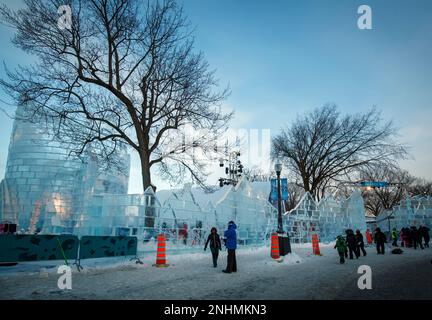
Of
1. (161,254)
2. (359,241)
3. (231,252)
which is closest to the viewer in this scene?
(231,252)

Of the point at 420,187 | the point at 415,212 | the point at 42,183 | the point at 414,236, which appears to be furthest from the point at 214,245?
the point at 420,187

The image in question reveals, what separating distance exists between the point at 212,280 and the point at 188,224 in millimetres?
8173

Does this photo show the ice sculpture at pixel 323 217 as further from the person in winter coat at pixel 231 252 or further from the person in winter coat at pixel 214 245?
the person in winter coat at pixel 231 252

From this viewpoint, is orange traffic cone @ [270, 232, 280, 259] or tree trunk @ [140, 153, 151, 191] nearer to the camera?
orange traffic cone @ [270, 232, 280, 259]

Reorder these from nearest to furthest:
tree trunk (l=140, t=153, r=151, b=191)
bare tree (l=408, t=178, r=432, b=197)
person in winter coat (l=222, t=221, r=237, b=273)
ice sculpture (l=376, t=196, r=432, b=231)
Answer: person in winter coat (l=222, t=221, r=237, b=273) < tree trunk (l=140, t=153, r=151, b=191) < ice sculpture (l=376, t=196, r=432, b=231) < bare tree (l=408, t=178, r=432, b=197)

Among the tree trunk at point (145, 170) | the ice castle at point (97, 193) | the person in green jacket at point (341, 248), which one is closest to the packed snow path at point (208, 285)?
the person in green jacket at point (341, 248)

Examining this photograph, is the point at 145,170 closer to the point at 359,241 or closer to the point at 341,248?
the point at 341,248

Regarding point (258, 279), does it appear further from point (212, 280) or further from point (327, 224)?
point (327, 224)

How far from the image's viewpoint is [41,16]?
14031 millimetres

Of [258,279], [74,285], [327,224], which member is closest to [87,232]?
[74,285]

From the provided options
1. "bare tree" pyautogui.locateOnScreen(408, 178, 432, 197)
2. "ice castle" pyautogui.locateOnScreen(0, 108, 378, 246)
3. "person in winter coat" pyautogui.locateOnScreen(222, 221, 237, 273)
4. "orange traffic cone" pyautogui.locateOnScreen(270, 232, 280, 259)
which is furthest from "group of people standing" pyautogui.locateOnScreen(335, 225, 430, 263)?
"bare tree" pyautogui.locateOnScreen(408, 178, 432, 197)

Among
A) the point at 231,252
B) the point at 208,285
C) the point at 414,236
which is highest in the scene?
the point at 231,252

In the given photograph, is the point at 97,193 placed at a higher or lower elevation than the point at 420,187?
lower

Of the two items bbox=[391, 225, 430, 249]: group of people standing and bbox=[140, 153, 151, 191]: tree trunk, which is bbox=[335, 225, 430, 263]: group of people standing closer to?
bbox=[391, 225, 430, 249]: group of people standing
